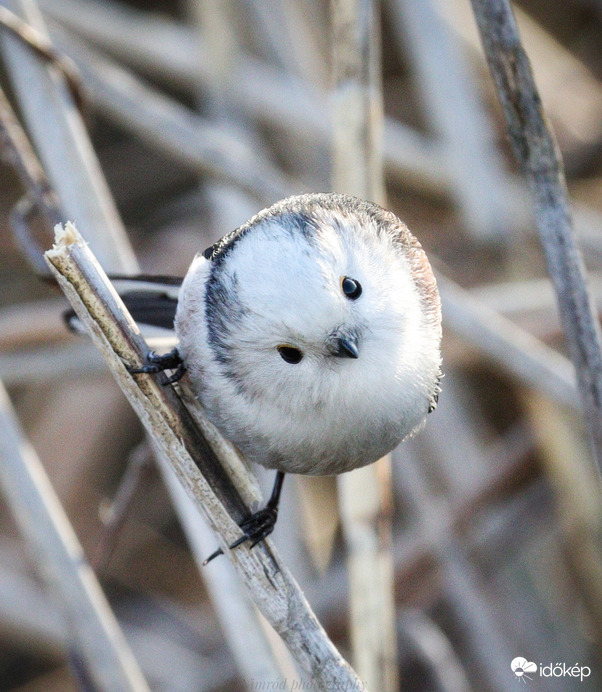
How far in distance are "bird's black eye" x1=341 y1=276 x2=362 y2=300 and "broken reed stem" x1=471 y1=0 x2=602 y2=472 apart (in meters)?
0.26

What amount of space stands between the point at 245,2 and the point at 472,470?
1470mm

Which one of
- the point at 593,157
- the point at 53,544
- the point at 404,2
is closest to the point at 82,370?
the point at 53,544

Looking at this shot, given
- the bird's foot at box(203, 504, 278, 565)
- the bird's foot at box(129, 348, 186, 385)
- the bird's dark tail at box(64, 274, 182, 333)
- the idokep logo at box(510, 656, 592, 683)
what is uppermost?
the bird's dark tail at box(64, 274, 182, 333)

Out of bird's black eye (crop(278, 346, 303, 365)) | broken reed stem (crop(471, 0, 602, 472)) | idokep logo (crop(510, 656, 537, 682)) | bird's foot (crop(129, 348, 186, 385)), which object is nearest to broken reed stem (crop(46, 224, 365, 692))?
bird's foot (crop(129, 348, 186, 385))

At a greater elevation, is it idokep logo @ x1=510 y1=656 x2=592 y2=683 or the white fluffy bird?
the white fluffy bird

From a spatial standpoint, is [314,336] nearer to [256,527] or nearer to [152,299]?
[256,527]

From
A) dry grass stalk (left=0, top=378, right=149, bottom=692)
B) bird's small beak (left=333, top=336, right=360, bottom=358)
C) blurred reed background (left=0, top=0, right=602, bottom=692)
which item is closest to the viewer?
bird's small beak (left=333, top=336, right=360, bottom=358)

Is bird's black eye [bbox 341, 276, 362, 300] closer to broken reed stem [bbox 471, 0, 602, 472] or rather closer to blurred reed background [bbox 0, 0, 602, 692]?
broken reed stem [bbox 471, 0, 602, 472]

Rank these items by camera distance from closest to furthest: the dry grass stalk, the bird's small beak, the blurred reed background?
the bird's small beak, the dry grass stalk, the blurred reed background

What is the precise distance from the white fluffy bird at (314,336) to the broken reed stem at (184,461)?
3cm

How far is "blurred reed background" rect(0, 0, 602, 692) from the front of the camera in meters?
1.72

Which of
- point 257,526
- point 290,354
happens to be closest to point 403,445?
point 257,526

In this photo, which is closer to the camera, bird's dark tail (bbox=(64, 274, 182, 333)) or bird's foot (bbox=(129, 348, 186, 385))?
bird's foot (bbox=(129, 348, 186, 385))

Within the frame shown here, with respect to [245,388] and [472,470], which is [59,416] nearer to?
[472,470]
